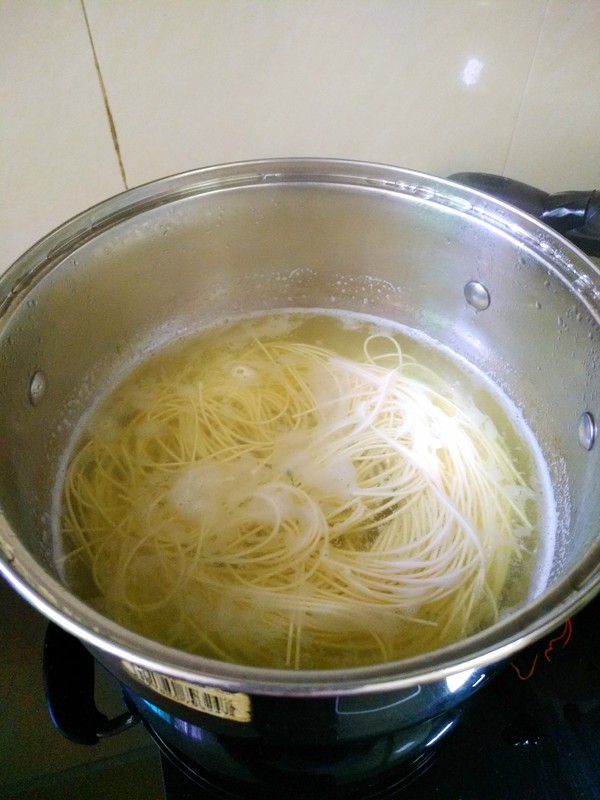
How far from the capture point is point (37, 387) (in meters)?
1.11

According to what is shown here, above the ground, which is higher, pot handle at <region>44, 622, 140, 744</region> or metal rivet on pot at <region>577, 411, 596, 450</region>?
metal rivet on pot at <region>577, 411, 596, 450</region>

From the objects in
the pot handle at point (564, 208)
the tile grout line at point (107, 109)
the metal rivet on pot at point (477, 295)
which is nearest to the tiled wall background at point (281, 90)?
the tile grout line at point (107, 109)

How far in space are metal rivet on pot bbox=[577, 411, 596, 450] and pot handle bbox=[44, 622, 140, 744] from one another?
0.92 m

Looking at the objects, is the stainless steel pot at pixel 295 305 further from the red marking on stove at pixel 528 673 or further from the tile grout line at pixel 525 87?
the tile grout line at pixel 525 87

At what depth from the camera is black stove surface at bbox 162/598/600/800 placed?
37.7 inches

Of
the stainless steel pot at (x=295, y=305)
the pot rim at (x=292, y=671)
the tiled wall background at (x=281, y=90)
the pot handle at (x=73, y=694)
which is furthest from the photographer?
the tiled wall background at (x=281, y=90)

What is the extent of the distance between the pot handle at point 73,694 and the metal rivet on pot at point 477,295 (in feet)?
3.44

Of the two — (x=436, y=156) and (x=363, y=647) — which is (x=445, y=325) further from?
(x=363, y=647)

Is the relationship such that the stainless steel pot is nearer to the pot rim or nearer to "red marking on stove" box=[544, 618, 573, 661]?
the pot rim

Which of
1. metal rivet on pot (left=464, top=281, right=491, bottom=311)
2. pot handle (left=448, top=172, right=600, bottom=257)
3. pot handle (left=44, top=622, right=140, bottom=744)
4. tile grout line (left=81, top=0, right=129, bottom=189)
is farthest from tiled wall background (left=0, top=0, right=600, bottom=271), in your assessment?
pot handle (left=44, top=622, right=140, bottom=744)

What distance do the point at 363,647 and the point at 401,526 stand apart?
0.26 meters

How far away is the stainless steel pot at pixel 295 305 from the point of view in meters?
0.69

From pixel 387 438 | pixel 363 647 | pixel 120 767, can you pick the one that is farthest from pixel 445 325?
pixel 120 767

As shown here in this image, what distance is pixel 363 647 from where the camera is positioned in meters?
1.00
